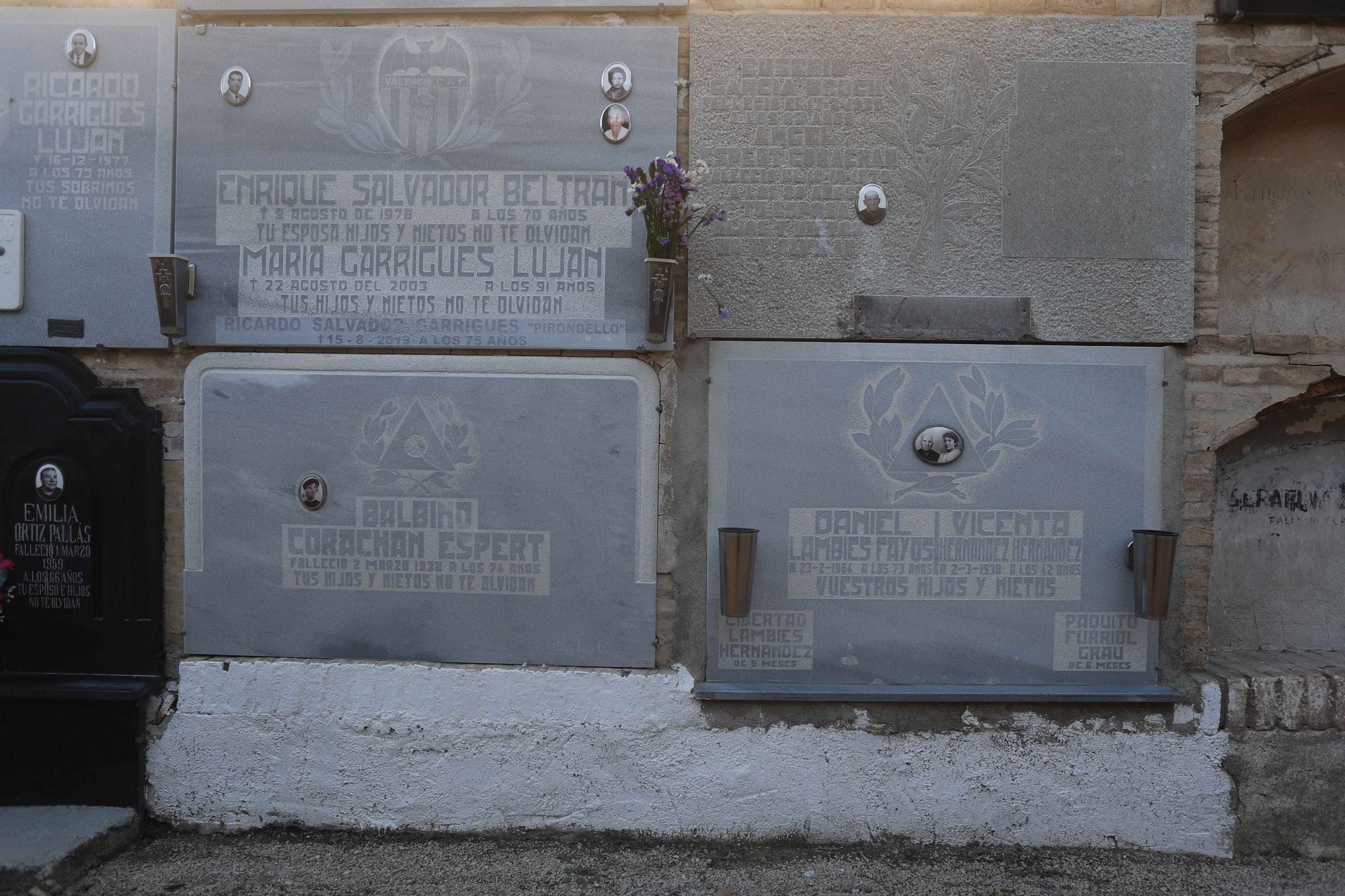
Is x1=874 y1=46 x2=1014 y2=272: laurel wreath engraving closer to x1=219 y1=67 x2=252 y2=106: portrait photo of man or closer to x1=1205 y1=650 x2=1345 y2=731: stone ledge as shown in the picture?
x1=1205 y1=650 x2=1345 y2=731: stone ledge

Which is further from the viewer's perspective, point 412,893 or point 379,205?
point 379,205

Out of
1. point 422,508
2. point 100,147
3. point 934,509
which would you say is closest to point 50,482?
point 100,147

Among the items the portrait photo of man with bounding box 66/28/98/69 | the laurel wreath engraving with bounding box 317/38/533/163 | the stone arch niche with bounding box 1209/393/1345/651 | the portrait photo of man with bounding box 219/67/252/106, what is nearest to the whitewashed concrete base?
the stone arch niche with bounding box 1209/393/1345/651

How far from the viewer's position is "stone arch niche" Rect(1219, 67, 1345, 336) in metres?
3.86

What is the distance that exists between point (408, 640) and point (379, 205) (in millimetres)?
1828

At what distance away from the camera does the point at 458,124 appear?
3504 millimetres

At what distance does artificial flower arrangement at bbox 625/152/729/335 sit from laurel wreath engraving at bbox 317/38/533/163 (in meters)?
0.59

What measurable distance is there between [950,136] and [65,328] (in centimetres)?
378

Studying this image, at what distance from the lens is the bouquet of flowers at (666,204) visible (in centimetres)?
321

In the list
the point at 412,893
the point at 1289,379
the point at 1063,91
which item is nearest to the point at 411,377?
the point at 412,893

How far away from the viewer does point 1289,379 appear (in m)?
3.49

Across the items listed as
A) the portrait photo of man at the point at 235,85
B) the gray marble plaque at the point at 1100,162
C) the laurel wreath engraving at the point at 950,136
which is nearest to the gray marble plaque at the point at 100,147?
the portrait photo of man at the point at 235,85

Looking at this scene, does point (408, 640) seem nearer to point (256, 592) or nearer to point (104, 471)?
point (256, 592)

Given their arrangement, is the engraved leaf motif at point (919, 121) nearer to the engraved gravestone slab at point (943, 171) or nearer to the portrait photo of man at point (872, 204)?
the engraved gravestone slab at point (943, 171)
